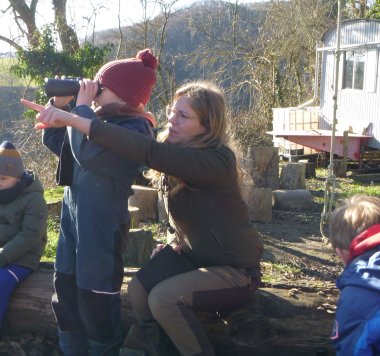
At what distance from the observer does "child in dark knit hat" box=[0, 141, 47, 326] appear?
3031 millimetres

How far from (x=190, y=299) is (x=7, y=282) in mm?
1110

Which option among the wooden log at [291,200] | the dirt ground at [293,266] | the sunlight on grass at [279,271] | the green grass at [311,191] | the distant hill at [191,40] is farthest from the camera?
the distant hill at [191,40]

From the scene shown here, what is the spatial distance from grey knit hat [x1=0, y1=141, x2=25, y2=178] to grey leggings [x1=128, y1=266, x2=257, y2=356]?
970 millimetres

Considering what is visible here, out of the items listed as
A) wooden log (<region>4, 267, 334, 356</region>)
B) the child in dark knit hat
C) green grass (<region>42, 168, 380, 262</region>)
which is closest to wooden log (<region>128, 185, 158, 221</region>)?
green grass (<region>42, 168, 380, 262</region>)

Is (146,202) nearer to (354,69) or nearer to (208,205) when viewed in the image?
(208,205)

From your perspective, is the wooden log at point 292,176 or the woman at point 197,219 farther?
the wooden log at point 292,176

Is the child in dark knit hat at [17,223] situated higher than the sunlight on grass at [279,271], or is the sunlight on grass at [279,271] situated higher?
the child in dark knit hat at [17,223]

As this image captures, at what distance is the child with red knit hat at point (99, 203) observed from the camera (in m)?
2.47

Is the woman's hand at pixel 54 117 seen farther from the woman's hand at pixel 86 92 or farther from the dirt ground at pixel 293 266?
the dirt ground at pixel 293 266

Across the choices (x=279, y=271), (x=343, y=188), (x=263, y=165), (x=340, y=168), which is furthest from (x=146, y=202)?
(x=340, y=168)

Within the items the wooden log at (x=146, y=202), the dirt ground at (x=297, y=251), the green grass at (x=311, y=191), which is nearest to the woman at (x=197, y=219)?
the dirt ground at (x=297, y=251)

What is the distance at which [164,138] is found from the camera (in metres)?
2.66

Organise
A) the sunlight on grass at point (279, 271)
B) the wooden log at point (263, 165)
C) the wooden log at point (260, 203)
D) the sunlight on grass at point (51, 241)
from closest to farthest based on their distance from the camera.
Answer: the sunlight on grass at point (279, 271) → the sunlight on grass at point (51, 241) → the wooden log at point (260, 203) → the wooden log at point (263, 165)

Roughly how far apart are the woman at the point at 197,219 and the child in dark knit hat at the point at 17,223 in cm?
72
